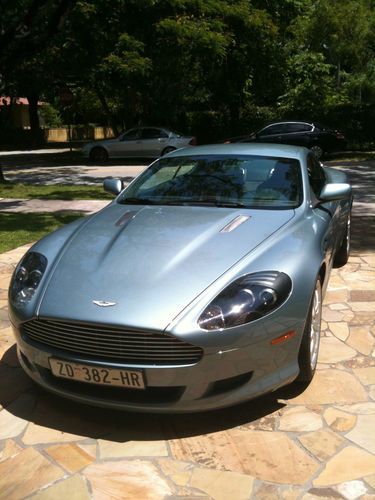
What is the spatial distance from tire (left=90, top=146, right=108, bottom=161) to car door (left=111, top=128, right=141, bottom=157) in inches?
18.5

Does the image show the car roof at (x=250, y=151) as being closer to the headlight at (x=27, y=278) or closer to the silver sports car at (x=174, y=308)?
the silver sports car at (x=174, y=308)

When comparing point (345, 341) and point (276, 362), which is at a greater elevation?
point (276, 362)

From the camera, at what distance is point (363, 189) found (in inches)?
464

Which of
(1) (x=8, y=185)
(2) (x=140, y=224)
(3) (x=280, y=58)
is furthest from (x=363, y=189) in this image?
(3) (x=280, y=58)

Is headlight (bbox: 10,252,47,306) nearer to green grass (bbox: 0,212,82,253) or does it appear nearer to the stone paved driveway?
the stone paved driveway

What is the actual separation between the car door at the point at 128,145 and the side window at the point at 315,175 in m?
15.5

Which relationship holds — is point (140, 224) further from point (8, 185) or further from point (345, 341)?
point (8, 185)

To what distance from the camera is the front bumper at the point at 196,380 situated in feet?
8.83

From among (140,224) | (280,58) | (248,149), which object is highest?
(280,58)

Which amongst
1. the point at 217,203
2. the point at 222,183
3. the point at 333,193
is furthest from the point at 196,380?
the point at 333,193

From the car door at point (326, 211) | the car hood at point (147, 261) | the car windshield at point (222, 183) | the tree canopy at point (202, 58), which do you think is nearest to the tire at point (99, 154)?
the tree canopy at point (202, 58)

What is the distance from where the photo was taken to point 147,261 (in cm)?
314

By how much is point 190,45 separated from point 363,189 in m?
9.32

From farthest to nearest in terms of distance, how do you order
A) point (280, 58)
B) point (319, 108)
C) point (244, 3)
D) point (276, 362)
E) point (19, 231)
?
point (319, 108) → point (280, 58) → point (244, 3) → point (19, 231) → point (276, 362)
